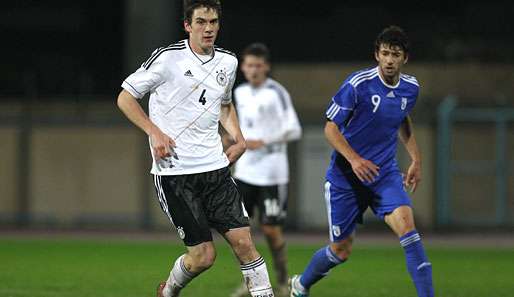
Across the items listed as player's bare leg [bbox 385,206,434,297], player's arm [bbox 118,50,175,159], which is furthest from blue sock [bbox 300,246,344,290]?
player's arm [bbox 118,50,175,159]

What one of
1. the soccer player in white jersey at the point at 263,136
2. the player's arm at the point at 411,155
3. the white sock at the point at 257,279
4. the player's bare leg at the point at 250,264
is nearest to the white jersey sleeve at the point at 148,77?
the player's bare leg at the point at 250,264

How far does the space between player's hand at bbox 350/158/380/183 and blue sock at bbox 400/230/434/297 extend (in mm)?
554

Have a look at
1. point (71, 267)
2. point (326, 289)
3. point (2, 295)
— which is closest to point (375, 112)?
point (326, 289)

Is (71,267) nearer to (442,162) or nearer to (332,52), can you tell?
(442,162)

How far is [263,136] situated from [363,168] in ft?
9.44

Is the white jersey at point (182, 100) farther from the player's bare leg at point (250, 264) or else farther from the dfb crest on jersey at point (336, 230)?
the dfb crest on jersey at point (336, 230)

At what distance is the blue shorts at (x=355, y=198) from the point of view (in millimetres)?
8906

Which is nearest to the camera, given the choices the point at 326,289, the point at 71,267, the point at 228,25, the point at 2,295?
the point at 2,295

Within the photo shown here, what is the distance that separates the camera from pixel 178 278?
8.20 meters

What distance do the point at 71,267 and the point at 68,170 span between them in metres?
7.92

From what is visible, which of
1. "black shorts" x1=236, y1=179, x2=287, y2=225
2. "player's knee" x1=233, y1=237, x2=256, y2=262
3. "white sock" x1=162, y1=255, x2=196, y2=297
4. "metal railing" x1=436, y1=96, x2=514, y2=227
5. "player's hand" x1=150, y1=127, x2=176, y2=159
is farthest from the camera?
"metal railing" x1=436, y1=96, x2=514, y2=227

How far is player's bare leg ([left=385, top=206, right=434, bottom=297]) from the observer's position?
27.8 ft

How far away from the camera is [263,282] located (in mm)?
7938

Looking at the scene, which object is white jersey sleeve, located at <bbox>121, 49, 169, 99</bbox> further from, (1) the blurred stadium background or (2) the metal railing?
(2) the metal railing
